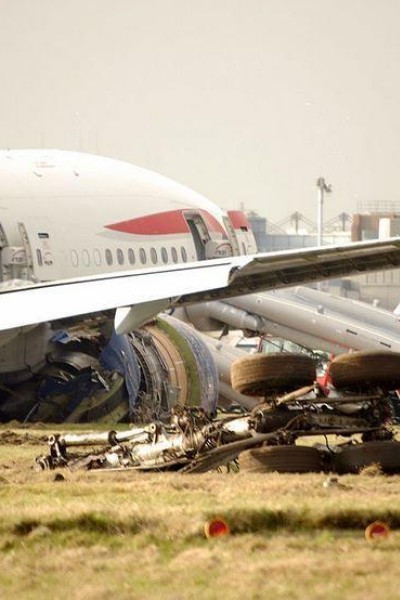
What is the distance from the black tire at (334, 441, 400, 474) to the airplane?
6.06m

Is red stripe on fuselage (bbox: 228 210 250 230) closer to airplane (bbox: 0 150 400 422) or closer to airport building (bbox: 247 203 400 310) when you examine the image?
airplane (bbox: 0 150 400 422)

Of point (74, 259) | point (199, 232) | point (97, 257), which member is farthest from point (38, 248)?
point (199, 232)

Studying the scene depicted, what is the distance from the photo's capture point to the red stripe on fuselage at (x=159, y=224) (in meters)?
49.5

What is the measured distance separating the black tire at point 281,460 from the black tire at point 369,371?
148 cm

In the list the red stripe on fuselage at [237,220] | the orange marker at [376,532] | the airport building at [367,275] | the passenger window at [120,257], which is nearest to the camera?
the orange marker at [376,532]

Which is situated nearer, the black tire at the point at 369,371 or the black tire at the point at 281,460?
the black tire at the point at 281,460

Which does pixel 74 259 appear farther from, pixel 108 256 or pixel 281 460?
pixel 281 460

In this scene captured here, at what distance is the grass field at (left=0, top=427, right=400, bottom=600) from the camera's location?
15984 millimetres

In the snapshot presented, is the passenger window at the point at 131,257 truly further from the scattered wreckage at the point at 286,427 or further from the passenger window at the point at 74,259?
the scattered wreckage at the point at 286,427

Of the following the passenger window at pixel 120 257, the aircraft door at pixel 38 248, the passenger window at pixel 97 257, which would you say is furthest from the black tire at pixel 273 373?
the passenger window at pixel 120 257

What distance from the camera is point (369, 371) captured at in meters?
25.1

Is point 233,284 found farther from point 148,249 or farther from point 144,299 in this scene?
point 148,249

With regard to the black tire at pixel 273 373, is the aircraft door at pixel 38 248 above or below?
below

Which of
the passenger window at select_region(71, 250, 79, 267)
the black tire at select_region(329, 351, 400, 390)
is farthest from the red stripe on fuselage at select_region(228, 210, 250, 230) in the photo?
the black tire at select_region(329, 351, 400, 390)
